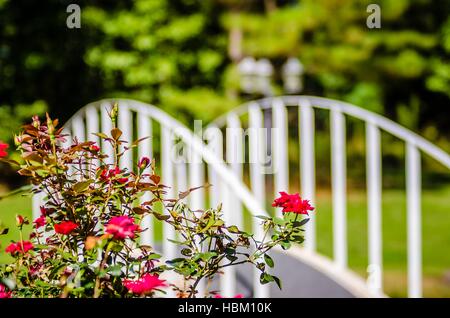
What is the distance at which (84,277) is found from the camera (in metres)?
1.11

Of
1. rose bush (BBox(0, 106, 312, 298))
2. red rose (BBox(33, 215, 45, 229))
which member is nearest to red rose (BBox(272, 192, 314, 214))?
rose bush (BBox(0, 106, 312, 298))

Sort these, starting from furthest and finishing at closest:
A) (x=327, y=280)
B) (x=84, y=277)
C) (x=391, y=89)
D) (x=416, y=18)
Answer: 1. (x=391, y=89)
2. (x=416, y=18)
3. (x=327, y=280)
4. (x=84, y=277)

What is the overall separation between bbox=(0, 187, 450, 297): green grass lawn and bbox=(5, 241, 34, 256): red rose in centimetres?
330

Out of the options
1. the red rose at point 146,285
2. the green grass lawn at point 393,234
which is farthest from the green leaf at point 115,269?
the green grass lawn at point 393,234

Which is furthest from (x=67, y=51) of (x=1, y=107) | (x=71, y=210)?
(x=71, y=210)

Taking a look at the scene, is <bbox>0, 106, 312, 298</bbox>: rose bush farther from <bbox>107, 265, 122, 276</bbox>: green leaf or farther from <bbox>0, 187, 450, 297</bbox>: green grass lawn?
<bbox>0, 187, 450, 297</bbox>: green grass lawn

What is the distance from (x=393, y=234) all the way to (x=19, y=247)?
634 cm

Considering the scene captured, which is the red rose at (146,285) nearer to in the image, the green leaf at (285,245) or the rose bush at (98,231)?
the rose bush at (98,231)

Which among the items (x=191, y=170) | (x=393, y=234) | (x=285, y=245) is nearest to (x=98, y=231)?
(x=285, y=245)

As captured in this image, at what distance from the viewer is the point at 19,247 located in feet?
4.00

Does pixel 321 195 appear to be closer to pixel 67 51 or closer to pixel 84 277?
pixel 67 51
